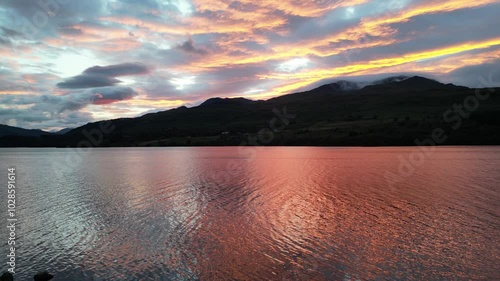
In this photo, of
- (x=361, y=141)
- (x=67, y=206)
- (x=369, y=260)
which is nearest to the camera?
(x=369, y=260)

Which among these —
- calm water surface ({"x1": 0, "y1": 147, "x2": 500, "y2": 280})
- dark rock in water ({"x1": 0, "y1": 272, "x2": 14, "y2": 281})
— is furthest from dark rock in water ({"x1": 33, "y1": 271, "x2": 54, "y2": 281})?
dark rock in water ({"x1": 0, "y1": 272, "x2": 14, "y2": 281})

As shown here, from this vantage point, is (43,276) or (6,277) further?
(43,276)

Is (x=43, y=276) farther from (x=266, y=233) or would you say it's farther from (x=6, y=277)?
(x=266, y=233)

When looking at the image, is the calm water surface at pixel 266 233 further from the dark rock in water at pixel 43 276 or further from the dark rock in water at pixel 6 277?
the dark rock in water at pixel 6 277

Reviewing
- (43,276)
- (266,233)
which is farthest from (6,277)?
(266,233)

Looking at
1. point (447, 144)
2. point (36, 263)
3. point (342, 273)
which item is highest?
point (36, 263)

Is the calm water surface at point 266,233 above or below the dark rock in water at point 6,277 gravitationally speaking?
below

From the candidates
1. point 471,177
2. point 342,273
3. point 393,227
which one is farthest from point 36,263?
point 471,177

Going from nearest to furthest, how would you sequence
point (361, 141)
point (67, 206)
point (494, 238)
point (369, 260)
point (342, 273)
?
point (342, 273) → point (369, 260) → point (494, 238) → point (67, 206) → point (361, 141)

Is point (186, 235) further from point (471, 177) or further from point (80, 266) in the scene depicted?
point (471, 177)

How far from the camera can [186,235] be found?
2425 centimetres

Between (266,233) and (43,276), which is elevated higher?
(43,276)

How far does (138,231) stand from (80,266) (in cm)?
689

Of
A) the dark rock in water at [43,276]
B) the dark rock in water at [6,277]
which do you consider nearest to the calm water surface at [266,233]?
the dark rock in water at [43,276]
